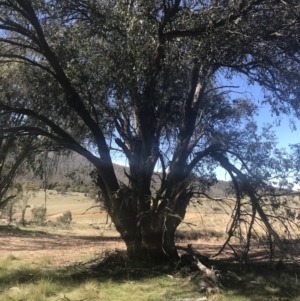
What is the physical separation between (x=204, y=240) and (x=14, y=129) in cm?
1515

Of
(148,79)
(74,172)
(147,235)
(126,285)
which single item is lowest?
(126,285)

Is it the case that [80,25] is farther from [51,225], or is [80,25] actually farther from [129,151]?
[51,225]

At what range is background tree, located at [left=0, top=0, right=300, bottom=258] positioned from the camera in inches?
356

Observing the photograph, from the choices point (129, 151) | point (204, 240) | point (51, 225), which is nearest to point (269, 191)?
point (129, 151)

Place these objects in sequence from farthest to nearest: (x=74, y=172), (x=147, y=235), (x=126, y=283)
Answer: (x=74, y=172) < (x=147, y=235) < (x=126, y=283)

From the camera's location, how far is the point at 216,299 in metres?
7.93

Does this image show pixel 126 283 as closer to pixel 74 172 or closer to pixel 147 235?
pixel 147 235

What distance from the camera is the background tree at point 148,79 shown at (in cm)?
905

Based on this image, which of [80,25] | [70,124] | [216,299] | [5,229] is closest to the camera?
[216,299]

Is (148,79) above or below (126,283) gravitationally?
above

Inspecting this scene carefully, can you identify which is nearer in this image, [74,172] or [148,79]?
[148,79]

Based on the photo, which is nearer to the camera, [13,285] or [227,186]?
[13,285]

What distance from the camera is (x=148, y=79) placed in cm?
1047

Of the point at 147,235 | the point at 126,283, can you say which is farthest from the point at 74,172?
the point at 126,283
